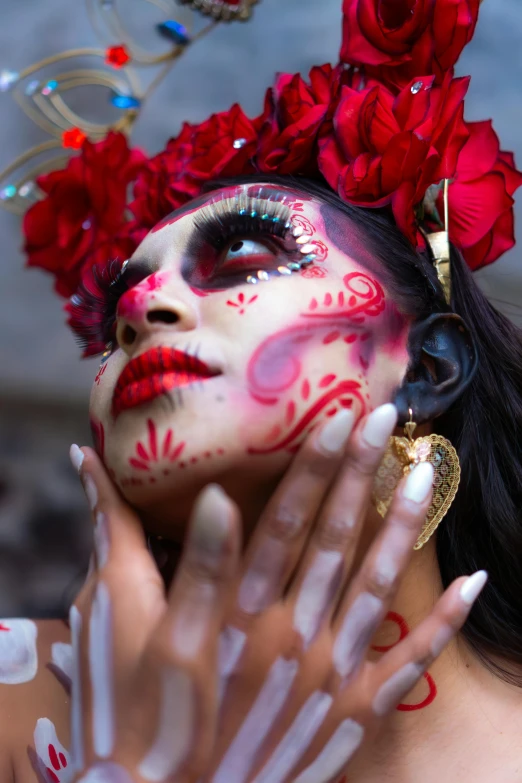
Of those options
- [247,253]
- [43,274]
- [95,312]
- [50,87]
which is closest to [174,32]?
[50,87]

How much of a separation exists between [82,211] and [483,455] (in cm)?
92

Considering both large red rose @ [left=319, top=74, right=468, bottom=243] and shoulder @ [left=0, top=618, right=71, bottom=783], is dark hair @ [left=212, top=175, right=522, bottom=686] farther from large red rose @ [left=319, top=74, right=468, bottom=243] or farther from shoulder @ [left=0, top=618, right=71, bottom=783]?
shoulder @ [left=0, top=618, right=71, bottom=783]

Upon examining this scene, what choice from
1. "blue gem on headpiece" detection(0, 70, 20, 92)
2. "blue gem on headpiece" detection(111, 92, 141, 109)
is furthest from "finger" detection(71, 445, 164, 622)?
"blue gem on headpiece" detection(0, 70, 20, 92)

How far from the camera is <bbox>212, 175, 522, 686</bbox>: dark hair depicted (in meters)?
1.07

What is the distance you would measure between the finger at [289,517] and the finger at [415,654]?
0.15 metres

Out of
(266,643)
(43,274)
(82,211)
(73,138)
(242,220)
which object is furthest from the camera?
(43,274)

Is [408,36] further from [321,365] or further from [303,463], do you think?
[303,463]

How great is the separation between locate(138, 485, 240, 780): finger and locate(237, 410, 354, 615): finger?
0.24 feet

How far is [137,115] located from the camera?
1768 mm

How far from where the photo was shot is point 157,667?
0.72 metres

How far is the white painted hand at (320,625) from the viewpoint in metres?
0.77

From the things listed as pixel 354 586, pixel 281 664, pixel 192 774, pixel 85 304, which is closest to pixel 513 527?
pixel 354 586

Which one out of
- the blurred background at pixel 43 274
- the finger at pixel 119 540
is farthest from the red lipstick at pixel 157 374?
the blurred background at pixel 43 274

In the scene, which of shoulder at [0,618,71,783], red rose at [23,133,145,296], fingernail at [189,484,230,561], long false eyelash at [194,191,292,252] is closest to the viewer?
fingernail at [189,484,230,561]
